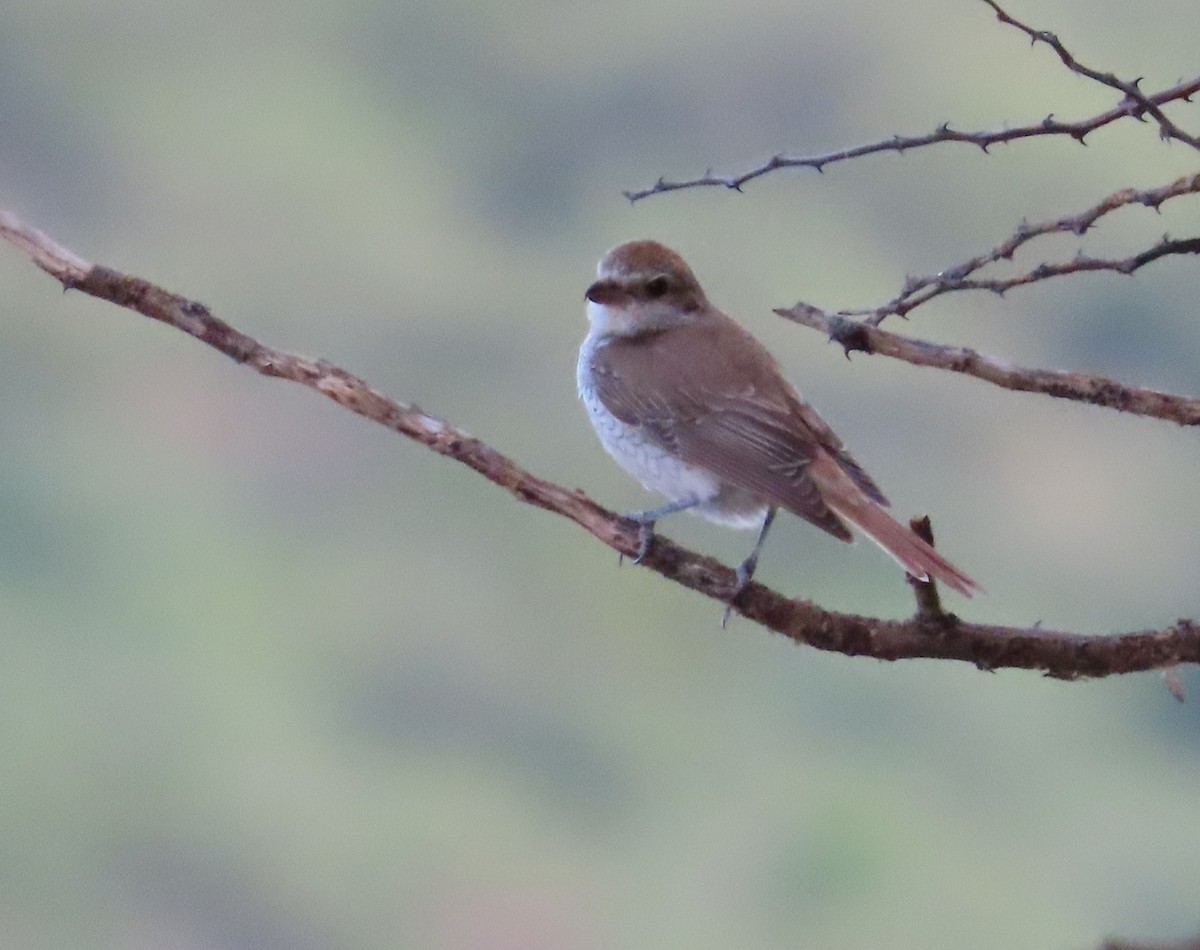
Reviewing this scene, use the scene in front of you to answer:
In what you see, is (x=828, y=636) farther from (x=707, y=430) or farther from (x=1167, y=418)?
(x=707, y=430)

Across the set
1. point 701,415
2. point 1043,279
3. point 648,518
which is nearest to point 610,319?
point 701,415

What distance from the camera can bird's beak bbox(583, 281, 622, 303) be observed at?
6.71ft

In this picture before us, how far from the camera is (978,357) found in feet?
4.64

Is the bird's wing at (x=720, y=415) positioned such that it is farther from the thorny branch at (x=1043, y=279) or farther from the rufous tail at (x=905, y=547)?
the thorny branch at (x=1043, y=279)

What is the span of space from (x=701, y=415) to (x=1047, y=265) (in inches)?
24.2

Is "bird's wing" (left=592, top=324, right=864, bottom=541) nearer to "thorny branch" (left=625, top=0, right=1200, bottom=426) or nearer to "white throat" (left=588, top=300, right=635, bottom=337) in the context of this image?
"white throat" (left=588, top=300, right=635, bottom=337)

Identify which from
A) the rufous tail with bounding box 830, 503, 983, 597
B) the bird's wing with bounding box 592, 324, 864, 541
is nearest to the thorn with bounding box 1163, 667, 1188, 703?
the rufous tail with bounding box 830, 503, 983, 597

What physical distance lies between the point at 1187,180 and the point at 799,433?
58cm

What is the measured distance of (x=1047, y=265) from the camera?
1.41 meters

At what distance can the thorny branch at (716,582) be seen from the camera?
1.45 metres

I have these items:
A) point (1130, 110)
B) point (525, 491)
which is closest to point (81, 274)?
point (525, 491)

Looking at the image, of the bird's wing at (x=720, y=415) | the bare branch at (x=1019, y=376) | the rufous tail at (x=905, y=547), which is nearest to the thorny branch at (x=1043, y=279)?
the bare branch at (x=1019, y=376)

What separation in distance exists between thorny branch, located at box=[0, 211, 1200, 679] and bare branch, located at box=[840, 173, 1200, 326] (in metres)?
0.27

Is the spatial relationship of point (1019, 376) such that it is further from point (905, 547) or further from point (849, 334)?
point (905, 547)
